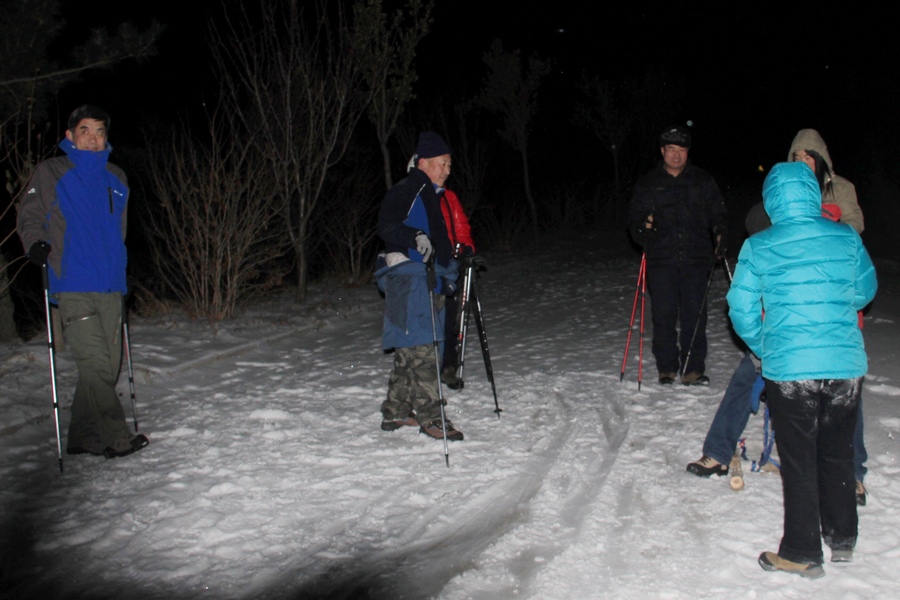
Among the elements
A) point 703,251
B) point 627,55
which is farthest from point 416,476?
point 627,55

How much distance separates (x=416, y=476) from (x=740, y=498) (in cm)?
191

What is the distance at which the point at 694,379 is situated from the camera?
6.66m

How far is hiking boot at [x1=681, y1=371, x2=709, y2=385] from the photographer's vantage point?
6.65 metres

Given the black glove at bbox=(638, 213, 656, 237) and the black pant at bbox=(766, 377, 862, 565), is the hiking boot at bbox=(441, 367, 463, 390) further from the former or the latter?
the black pant at bbox=(766, 377, 862, 565)

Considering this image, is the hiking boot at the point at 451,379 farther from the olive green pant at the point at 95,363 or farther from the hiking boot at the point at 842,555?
the hiking boot at the point at 842,555

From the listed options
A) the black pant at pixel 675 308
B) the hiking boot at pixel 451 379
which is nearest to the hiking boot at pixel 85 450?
the hiking boot at pixel 451 379

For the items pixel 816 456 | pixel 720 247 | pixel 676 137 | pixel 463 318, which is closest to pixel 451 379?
pixel 463 318

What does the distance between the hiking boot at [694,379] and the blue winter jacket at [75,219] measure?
15.2 feet

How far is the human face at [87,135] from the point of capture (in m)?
5.10

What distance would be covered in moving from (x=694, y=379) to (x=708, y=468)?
2160 mm

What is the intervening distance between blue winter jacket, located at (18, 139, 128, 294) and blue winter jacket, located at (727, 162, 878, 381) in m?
4.03

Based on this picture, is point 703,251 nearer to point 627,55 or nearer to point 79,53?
point 79,53

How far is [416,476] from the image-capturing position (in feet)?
15.8

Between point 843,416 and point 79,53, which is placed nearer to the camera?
point 843,416
